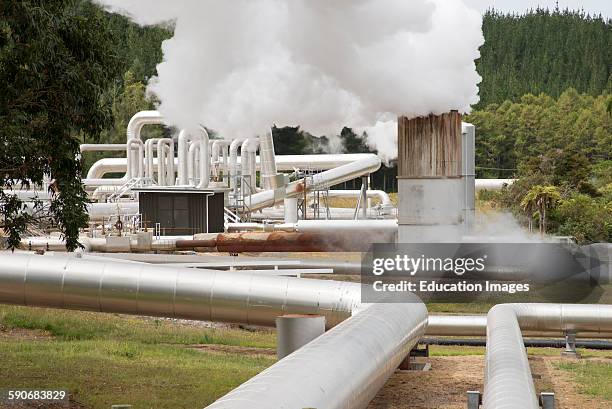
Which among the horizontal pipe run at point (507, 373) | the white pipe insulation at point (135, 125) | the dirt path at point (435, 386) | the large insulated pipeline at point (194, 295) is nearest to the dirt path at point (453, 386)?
the dirt path at point (435, 386)

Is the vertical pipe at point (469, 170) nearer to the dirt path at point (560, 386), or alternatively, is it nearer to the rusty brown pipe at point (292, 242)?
the rusty brown pipe at point (292, 242)

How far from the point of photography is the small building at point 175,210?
51844 millimetres

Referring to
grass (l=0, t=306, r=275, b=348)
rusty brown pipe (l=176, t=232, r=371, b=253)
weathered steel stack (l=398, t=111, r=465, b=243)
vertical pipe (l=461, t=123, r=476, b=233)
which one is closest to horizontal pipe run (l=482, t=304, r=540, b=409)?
weathered steel stack (l=398, t=111, r=465, b=243)

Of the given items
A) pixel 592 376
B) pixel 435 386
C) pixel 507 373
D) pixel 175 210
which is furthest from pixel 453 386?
pixel 175 210

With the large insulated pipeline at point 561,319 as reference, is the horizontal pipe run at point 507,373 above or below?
above

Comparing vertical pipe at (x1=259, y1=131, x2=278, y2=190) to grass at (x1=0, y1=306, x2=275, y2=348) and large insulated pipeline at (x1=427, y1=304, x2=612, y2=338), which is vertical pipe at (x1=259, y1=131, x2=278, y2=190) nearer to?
grass at (x1=0, y1=306, x2=275, y2=348)

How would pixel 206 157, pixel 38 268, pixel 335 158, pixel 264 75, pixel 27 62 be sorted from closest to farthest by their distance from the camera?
pixel 27 62 < pixel 38 268 < pixel 264 75 < pixel 206 157 < pixel 335 158

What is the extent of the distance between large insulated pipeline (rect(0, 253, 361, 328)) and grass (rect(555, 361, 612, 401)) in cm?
409

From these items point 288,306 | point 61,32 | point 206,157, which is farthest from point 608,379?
point 206,157

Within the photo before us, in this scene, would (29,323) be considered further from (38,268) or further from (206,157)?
(206,157)

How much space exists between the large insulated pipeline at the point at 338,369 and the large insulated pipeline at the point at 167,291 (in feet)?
4.47

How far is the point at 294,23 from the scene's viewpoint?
22.1m

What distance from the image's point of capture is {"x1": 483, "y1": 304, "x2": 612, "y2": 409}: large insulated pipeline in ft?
33.4

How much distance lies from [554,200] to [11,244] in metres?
41.4
